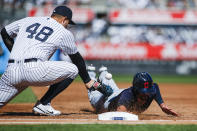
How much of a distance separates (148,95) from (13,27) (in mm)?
2059

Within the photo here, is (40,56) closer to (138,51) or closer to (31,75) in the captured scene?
(31,75)

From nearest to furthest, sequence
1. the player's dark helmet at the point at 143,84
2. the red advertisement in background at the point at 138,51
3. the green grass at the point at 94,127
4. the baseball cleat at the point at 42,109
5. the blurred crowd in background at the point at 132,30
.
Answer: the green grass at the point at 94,127
the player's dark helmet at the point at 143,84
the baseball cleat at the point at 42,109
the red advertisement in background at the point at 138,51
the blurred crowd in background at the point at 132,30

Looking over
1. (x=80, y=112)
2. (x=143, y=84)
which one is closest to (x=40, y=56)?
(x=143, y=84)

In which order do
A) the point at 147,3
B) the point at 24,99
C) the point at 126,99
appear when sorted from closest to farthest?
1. the point at 126,99
2. the point at 24,99
3. the point at 147,3

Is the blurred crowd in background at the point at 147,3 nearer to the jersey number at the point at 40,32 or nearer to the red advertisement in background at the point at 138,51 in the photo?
the red advertisement in background at the point at 138,51

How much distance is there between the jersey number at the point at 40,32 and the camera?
4.86 metres

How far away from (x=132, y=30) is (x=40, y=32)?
16.4 metres

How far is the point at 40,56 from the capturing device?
4.85 meters

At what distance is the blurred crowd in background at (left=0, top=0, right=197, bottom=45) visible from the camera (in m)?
20.3

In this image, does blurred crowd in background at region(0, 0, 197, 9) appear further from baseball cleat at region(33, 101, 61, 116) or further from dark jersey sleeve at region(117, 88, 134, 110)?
dark jersey sleeve at region(117, 88, 134, 110)

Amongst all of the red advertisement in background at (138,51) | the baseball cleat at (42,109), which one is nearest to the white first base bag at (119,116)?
the baseball cleat at (42,109)

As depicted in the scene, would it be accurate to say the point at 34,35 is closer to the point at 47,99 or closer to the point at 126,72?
the point at 47,99

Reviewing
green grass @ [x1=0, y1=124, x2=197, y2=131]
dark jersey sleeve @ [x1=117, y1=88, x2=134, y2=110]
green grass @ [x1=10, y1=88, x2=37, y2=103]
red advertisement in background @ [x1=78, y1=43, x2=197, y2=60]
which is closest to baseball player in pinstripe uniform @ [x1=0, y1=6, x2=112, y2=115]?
dark jersey sleeve @ [x1=117, y1=88, x2=134, y2=110]

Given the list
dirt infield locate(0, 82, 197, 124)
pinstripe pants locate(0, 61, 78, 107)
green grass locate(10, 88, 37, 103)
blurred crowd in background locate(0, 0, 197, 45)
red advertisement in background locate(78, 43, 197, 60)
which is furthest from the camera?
blurred crowd in background locate(0, 0, 197, 45)
